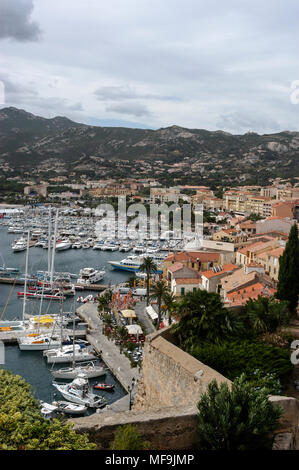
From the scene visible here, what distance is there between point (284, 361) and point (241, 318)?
2.33 meters

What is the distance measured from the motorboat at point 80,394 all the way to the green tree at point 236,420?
1229cm

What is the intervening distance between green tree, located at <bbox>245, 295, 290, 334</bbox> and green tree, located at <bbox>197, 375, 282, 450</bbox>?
16.3 feet

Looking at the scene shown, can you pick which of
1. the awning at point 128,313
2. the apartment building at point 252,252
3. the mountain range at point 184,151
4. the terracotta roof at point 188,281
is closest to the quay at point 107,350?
the awning at point 128,313

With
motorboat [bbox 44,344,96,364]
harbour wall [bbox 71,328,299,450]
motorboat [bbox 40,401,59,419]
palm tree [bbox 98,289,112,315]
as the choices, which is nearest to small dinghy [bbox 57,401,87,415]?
motorboat [bbox 40,401,59,419]

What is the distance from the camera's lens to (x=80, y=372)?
19391mm

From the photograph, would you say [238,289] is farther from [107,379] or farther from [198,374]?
[198,374]

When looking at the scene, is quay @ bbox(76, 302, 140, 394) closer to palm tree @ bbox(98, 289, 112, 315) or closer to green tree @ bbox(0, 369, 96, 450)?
palm tree @ bbox(98, 289, 112, 315)

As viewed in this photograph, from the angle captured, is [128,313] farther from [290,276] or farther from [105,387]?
[290,276]

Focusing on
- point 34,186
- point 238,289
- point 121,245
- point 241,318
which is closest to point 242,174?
point 34,186

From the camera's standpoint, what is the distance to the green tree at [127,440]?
483 cm

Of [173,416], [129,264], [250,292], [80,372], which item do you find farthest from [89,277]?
[173,416]

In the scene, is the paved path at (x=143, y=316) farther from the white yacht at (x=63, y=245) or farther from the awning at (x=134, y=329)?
the white yacht at (x=63, y=245)

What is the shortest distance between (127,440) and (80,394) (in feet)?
43.6

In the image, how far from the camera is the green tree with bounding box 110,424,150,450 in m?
4.83
